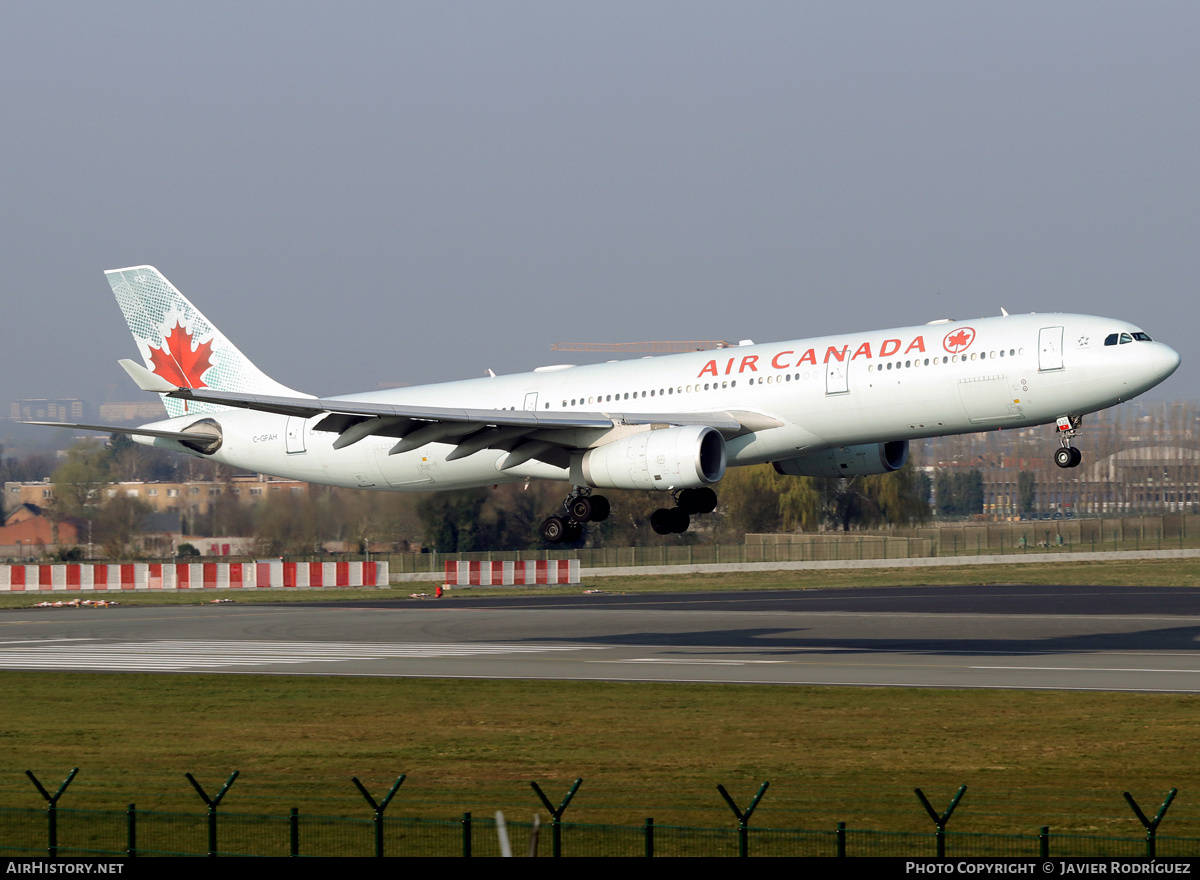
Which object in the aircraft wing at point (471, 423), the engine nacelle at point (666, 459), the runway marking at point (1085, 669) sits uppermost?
the aircraft wing at point (471, 423)

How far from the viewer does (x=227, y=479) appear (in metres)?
103

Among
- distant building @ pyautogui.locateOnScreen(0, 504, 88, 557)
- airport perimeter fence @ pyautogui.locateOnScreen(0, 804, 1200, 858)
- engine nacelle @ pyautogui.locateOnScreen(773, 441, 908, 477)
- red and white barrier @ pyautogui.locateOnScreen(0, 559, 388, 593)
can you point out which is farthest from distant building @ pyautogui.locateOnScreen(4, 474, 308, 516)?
airport perimeter fence @ pyautogui.locateOnScreen(0, 804, 1200, 858)

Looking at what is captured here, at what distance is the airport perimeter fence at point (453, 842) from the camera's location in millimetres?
18250

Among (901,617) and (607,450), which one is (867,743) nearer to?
(607,450)

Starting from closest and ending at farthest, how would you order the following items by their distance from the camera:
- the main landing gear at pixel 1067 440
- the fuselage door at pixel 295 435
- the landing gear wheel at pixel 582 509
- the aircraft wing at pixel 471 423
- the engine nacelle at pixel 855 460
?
the main landing gear at pixel 1067 440 < the aircraft wing at pixel 471 423 < the landing gear wheel at pixel 582 509 < the engine nacelle at pixel 855 460 < the fuselage door at pixel 295 435

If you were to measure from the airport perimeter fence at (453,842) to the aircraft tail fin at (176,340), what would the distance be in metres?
36.8

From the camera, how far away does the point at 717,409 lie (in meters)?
44.1

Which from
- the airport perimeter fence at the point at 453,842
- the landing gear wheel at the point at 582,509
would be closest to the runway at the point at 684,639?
the landing gear wheel at the point at 582,509

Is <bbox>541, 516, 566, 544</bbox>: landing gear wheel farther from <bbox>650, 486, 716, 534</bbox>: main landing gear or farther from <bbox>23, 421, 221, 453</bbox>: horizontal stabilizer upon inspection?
<bbox>23, 421, 221, 453</bbox>: horizontal stabilizer

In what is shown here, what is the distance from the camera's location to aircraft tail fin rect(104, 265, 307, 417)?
5616 cm

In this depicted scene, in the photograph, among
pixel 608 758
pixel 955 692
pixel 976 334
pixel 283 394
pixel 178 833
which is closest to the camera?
pixel 178 833

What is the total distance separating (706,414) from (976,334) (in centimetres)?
828

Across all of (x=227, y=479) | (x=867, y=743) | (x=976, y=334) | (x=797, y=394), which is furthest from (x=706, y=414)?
(x=227, y=479)

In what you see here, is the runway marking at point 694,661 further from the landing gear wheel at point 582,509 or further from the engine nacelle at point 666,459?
the engine nacelle at point 666,459
